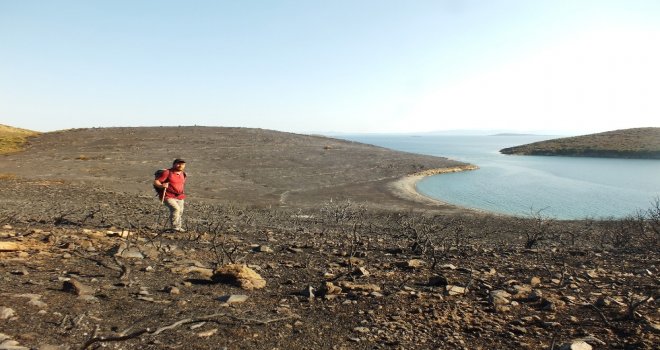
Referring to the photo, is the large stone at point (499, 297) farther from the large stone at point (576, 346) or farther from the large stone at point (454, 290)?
the large stone at point (576, 346)

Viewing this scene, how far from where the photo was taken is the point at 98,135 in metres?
66.9

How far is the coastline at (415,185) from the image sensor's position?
34.3 meters

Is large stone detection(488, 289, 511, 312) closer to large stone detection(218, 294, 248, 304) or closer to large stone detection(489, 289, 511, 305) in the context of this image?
large stone detection(489, 289, 511, 305)

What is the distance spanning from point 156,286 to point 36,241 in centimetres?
408

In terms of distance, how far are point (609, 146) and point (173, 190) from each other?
115m

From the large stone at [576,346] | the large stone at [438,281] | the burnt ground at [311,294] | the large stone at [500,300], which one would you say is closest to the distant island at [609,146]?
the burnt ground at [311,294]

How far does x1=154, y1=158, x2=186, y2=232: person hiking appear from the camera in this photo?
38.7ft

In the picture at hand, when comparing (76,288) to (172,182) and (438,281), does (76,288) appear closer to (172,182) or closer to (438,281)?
(438,281)

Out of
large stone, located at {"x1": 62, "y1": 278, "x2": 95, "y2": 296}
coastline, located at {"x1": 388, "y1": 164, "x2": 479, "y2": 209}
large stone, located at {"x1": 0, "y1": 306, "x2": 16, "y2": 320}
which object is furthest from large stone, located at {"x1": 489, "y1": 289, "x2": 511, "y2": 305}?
coastline, located at {"x1": 388, "y1": 164, "x2": 479, "y2": 209}

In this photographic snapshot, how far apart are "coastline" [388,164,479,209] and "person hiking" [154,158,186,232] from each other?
77.8ft

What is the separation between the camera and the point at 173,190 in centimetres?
1216

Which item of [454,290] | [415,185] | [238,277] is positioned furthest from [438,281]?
[415,185]

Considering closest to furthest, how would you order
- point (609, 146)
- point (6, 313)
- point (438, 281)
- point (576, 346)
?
point (576, 346) < point (6, 313) < point (438, 281) < point (609, 146)

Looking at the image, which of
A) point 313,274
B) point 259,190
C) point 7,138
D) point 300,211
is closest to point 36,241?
point 313,274
